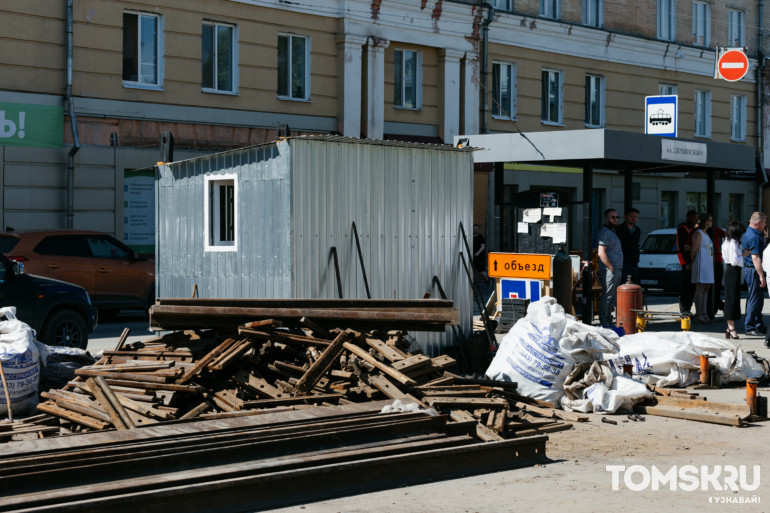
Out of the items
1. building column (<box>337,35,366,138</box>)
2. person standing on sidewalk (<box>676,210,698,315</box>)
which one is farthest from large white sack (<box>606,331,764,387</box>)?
building column (<box>337,35,366,138</box>)

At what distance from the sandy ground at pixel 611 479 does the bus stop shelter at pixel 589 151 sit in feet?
25.1

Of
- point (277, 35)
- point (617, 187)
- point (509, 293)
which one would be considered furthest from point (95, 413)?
point (617, 187)

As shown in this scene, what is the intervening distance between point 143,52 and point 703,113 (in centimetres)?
2259

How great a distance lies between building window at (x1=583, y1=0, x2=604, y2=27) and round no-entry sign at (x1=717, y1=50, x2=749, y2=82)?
3.95 meters

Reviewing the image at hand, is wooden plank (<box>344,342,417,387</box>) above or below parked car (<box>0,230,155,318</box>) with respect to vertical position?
below

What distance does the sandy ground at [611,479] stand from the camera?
23.0ft

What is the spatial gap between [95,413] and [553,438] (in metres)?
3.79

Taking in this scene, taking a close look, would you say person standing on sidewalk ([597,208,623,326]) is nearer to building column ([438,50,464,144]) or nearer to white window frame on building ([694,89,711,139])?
building column ([438,50,464,144])

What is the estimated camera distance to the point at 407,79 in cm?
3034

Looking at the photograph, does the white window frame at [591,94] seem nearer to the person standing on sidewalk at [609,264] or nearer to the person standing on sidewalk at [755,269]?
the person standing on sidewalk at [755,269]

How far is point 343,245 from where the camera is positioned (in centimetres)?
1278

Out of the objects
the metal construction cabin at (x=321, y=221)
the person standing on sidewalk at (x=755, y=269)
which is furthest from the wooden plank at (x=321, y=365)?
the person standing on sidewalk at (x=755, y=269)

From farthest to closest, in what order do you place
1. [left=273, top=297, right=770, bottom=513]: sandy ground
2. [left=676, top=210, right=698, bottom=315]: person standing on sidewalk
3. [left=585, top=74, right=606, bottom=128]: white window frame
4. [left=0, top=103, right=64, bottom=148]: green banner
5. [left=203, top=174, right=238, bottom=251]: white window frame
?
1. [left=585, top=74, right=606, bottom=128]: white window frame
2. [left=0, top=103, right=64, bottom=148]: green banner
3. [left=676, top=210, right=698, bottom=315]: person standing on sidewalk
4. [left=203, top=174, right=238, bottom=251]: white window frame
5. [left=273, top=297, right=770, bottom=513]: sandy ground

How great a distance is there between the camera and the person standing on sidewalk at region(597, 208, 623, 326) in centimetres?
1727
